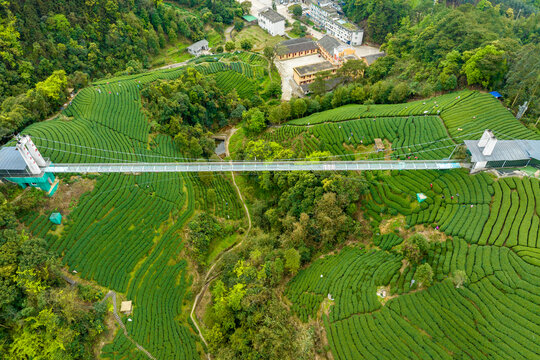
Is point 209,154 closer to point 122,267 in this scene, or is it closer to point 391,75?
point 122,267

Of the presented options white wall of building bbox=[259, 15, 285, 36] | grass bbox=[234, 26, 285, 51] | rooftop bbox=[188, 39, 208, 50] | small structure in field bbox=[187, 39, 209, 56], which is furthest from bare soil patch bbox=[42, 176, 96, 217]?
white wall of building bbox=[259, 15, 285, 36]

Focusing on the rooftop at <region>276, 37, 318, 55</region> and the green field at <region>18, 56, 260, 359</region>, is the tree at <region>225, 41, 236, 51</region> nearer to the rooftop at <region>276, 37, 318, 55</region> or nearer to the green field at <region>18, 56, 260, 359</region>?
the rooftop at <region>276, 37, 318, 55</region>

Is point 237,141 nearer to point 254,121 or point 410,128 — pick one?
point 254,121

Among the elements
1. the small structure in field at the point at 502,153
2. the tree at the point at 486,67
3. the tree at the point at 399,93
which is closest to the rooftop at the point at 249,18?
the tree at the point at 399,93

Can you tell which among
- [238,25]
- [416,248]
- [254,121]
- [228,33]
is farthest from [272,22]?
[416,248]

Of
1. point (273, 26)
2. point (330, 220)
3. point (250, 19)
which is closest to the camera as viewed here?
point (330, 220)
